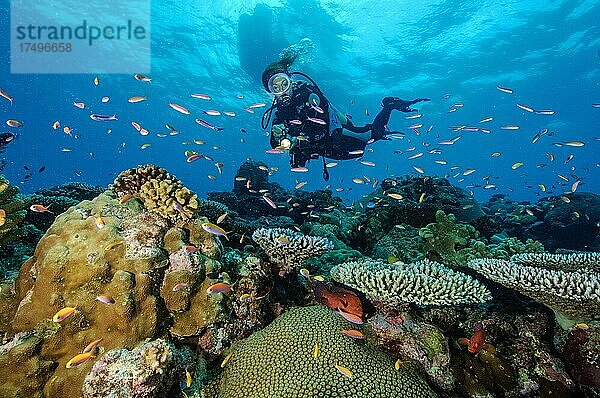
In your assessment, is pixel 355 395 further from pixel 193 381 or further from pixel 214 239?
pixel 214 239

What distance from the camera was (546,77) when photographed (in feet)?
128

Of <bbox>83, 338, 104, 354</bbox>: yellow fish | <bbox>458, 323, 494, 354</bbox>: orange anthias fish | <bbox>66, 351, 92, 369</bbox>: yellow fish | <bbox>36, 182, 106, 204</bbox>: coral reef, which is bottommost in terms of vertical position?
<bbox>458, 323, 494, 354</bbox>: orange anthias fish

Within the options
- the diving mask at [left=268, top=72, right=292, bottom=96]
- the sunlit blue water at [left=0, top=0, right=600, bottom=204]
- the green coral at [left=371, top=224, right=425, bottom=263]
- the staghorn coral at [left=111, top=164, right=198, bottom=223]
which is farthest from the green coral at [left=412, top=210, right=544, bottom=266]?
the sunlit blue water at [left=0, top=0, right=600, bottom=204]

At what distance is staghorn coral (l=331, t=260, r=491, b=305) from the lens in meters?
3.84

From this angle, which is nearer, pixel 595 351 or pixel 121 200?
pixel 595 351

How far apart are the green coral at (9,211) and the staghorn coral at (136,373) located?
136 inches

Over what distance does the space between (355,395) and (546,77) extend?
165 ft

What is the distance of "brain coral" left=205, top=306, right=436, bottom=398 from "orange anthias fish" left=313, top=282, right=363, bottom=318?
20 cm

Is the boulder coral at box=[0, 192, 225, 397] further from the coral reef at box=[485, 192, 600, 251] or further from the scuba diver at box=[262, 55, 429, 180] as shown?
the coral reef at box=[485, 192, 600, 251]

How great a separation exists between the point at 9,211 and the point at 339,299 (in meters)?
5.59

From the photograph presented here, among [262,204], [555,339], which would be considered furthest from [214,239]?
[262,204]

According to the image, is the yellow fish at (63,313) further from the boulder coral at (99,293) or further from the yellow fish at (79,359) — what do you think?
the yellow fish at (79,359)

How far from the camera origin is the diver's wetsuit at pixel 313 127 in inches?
431

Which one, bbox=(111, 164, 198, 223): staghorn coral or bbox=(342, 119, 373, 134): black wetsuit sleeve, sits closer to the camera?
bbox=(111, 164, 198, 223): staghorn coral
